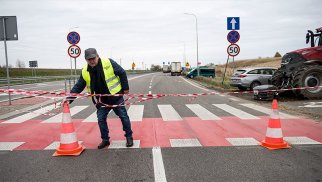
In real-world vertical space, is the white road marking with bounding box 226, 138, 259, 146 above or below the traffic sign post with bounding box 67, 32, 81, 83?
below

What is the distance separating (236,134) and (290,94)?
27.0 ft

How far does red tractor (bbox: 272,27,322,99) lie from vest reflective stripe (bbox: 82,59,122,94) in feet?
30.2

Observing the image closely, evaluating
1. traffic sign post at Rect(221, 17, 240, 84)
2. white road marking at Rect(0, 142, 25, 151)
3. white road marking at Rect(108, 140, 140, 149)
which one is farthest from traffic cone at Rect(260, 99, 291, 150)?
traffic sign post at Rect(221, 17, 240, 84)

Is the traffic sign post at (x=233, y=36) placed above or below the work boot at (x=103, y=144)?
above

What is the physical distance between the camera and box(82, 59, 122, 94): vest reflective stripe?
531cm

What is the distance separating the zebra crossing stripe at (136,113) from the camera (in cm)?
856

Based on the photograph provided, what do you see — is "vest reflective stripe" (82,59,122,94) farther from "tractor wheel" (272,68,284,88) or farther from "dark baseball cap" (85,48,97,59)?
"tractor wheel" (272,68,284,88)

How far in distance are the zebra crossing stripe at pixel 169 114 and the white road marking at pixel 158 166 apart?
3.11 metres

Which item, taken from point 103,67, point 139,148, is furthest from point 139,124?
point 103,67

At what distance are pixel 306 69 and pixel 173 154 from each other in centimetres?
934

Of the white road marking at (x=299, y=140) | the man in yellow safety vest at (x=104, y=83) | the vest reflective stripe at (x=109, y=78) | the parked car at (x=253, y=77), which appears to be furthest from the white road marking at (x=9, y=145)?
the parked car at (x=253, y=77)

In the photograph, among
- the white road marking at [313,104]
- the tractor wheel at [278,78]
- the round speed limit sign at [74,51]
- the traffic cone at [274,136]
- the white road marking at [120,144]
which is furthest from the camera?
the round speed limit sign at [74,51]

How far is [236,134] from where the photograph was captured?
652 centimetres

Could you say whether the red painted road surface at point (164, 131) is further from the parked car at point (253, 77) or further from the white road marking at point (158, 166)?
the parked car at point (253, 77)
